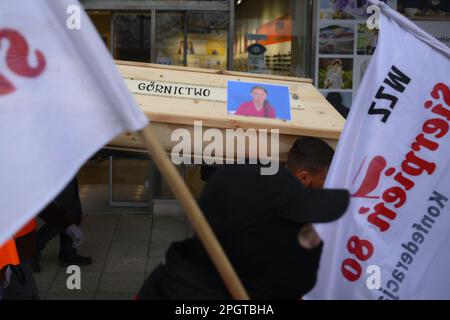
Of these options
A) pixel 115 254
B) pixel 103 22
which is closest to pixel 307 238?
pixel 115 254

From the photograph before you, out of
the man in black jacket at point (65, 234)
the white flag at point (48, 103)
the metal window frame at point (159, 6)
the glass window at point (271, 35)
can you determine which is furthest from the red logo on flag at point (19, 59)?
the glass window at point (271, 35)

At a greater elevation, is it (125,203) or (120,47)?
(120,47)

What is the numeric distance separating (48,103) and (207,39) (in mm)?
6999

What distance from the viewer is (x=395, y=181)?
2891 millimetres

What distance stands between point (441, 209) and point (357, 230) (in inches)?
16.3

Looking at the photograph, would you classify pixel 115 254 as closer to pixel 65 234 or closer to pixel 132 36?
pixel 65 234

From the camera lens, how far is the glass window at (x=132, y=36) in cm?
873

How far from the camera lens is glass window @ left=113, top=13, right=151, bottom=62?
28.7 feet

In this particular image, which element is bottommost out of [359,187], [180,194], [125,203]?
[125,203]

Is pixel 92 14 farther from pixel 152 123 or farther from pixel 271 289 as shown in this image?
pixel 271 289

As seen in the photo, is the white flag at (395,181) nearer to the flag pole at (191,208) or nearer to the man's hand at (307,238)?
the man's hand at (307,238)

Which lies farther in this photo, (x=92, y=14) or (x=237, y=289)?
(x=92, y=14)

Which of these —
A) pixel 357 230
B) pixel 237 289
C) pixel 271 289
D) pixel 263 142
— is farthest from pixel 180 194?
pixel 263 142

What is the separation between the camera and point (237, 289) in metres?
1.88
